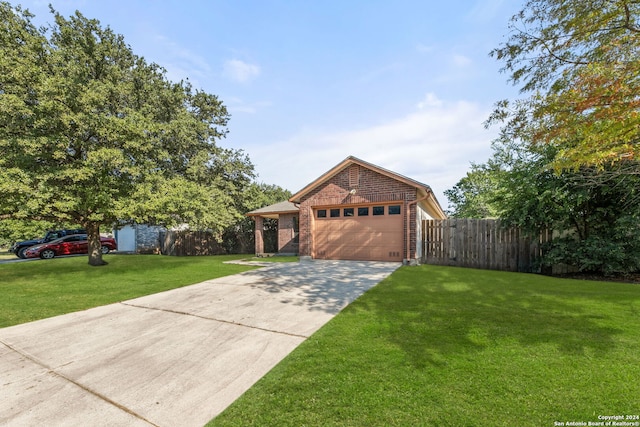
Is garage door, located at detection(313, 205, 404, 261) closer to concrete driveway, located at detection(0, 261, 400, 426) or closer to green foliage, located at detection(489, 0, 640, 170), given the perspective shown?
green foliage, located at detection(489, 0, 640, 170)

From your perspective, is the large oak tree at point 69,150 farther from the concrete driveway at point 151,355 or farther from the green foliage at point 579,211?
the green foliage at point 579,211

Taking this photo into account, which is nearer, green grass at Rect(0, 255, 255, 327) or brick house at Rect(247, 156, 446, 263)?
green grass at Rect(0, 255, 255, 327)

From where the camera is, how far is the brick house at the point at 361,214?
34.5 feet

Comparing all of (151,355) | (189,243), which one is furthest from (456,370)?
(189,243)

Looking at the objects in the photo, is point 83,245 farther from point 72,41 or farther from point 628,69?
point 628,69

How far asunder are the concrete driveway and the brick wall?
5.86 metres

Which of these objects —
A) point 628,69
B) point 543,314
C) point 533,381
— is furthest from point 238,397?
point 628,69

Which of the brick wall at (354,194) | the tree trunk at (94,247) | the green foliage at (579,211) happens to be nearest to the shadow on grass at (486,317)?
the green foliage at (579,211)

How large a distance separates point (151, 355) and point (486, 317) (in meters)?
4.54

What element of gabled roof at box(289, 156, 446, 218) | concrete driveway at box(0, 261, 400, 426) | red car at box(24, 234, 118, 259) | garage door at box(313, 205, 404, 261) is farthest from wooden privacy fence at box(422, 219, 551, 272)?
red car at box(24, 234, 118, 259)

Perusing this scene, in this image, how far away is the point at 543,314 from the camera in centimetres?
422

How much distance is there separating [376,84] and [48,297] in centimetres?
1160

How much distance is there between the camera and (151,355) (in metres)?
3.14

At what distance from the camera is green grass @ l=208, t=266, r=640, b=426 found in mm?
2018
